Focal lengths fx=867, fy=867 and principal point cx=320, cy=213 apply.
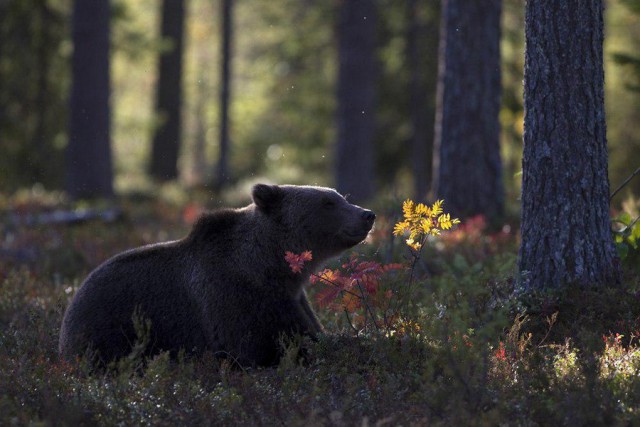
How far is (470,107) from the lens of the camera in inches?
502

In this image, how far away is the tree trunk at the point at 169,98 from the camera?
26.9 metres

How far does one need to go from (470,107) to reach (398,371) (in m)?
7.14

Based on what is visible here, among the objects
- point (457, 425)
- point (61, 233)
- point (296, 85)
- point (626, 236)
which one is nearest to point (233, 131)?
point (296, 85)

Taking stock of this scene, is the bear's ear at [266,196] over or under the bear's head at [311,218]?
over

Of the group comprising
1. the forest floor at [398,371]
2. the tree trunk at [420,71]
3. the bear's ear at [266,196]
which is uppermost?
the tree trunk at [420,71]

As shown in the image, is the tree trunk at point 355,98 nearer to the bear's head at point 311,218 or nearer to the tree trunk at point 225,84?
the tree trunk at point 225,84

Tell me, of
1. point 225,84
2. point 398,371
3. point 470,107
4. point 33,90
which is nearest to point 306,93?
point 225,84

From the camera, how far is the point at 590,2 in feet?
24.2

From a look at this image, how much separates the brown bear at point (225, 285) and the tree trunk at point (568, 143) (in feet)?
5.40

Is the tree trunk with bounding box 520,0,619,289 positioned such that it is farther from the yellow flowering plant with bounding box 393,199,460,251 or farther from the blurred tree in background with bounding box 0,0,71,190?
the blurred tree in background with bounding box 0,0,71,190

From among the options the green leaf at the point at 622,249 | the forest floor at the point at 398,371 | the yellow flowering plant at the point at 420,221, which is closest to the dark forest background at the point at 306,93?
the green leaf at the point at 622,249

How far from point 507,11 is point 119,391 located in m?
18.7

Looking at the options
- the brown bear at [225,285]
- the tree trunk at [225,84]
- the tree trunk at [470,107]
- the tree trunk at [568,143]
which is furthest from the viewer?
the tree trunk at [225,84]

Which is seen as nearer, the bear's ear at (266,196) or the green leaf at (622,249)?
the bear's ear at (266,196)
